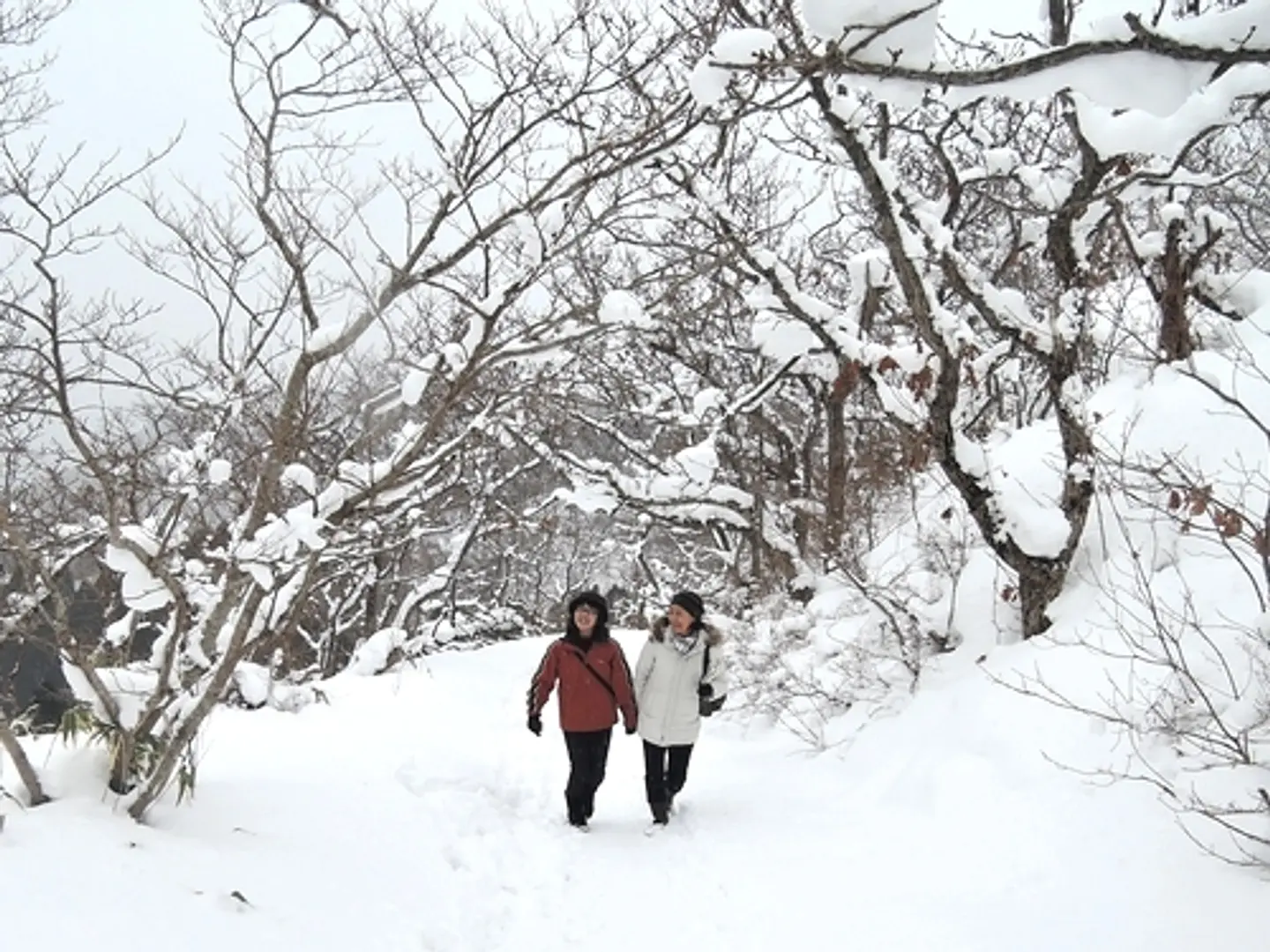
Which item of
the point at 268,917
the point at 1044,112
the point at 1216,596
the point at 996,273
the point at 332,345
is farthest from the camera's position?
the point at 1044,112

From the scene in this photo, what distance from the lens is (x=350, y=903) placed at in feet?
12.7

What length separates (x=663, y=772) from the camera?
18.5ft

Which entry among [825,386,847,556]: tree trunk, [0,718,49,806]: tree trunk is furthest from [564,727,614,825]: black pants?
[825,386,847,556]: tree trunk

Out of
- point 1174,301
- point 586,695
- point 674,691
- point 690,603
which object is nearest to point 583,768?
point 586,695

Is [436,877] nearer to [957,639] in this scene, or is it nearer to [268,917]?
[268,917]

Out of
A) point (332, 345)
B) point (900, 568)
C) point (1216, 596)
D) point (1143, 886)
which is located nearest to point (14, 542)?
point (332, 345)

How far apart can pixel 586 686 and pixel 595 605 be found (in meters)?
0.49

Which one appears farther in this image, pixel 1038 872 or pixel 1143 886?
pixel 1038 872

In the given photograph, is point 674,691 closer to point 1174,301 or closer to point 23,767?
point 23,767

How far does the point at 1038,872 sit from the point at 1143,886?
18.2 inches

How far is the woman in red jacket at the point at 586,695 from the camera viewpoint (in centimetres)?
554

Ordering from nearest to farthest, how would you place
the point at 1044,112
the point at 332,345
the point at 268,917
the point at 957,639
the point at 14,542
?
the point at 268,917, the point at 14,542, the point at 332,345, the point at 957,639, the point at 1044,112

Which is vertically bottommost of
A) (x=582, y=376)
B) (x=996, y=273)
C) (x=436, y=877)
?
(x=436, y=877)

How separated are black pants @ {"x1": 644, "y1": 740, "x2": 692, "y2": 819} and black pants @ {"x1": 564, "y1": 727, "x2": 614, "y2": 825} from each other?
0.29m
